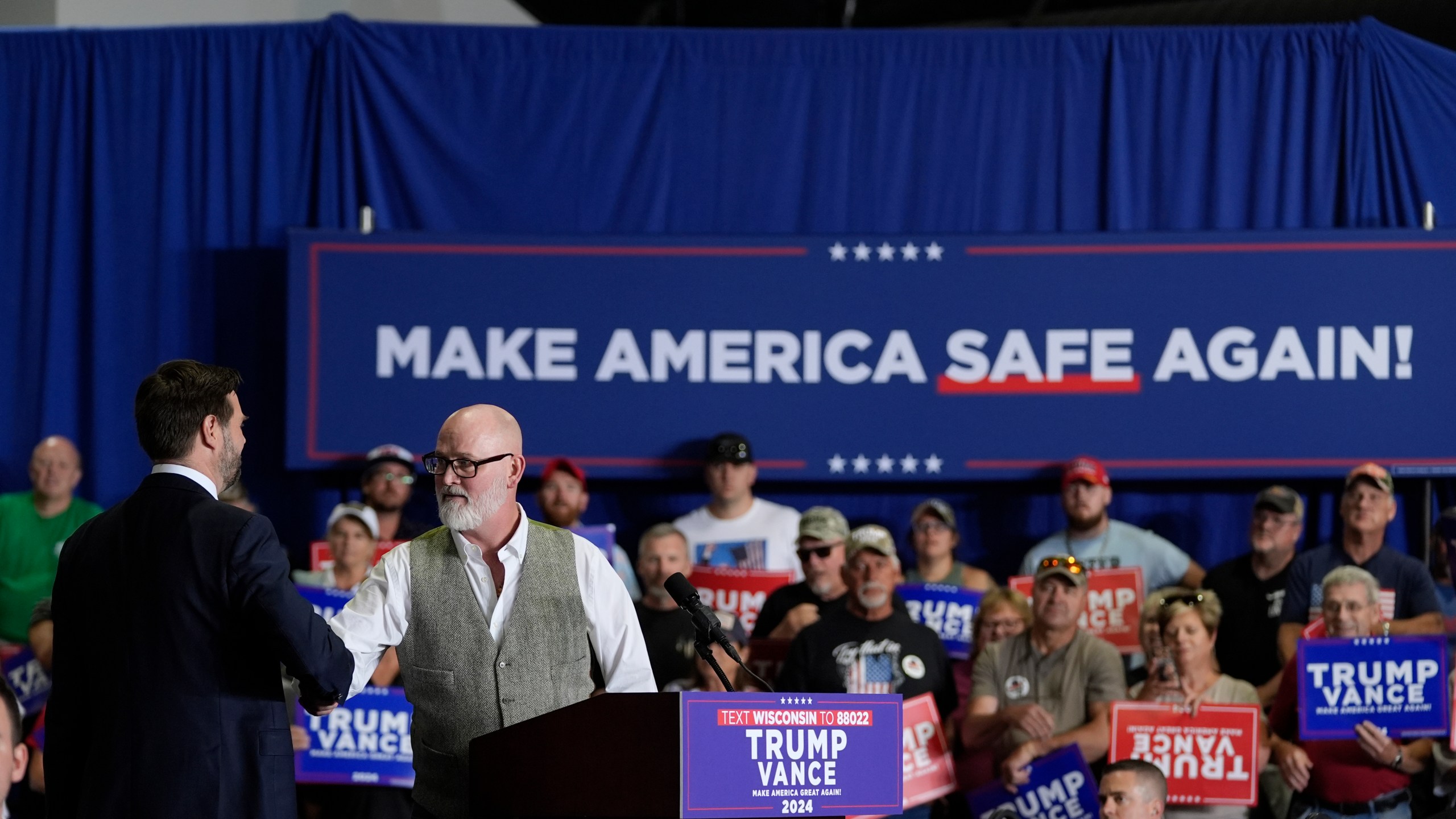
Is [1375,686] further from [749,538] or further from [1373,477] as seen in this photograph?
[749,538]

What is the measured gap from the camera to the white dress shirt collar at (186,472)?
2906 millimetres

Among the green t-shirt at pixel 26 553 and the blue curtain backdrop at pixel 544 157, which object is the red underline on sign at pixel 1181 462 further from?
the green t-shirt at pixel 26 553

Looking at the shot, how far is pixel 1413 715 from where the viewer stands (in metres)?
5.00

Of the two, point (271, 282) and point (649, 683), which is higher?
point (271, 282)

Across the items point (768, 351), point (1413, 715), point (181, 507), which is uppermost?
point (768, 351)

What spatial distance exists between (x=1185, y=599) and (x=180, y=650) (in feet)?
12.3

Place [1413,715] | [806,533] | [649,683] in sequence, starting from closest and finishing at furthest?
[649,683]
[1413,715]
[806,533]

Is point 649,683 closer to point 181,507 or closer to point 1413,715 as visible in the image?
point 181,507

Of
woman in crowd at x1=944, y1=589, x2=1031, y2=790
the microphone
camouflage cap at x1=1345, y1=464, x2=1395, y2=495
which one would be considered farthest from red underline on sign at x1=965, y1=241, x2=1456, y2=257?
the microphone

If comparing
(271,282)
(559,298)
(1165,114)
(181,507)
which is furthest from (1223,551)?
(181,507)

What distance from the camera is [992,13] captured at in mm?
11523

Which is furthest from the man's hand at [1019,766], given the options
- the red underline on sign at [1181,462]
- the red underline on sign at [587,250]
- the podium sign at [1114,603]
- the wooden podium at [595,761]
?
the red underline on sign at [587,250]

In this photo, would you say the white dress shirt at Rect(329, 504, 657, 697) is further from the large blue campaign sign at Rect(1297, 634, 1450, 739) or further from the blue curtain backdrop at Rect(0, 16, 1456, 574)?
the blue curtain backdrop at Rect(0, 16, 1456, 574)

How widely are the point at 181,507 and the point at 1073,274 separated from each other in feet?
17.1
